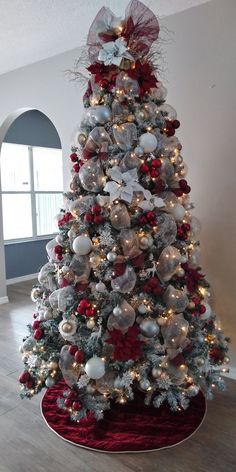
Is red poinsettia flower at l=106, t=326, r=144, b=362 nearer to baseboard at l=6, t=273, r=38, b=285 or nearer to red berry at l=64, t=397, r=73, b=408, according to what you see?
red berry at l=64, t=397, r=73, b=408

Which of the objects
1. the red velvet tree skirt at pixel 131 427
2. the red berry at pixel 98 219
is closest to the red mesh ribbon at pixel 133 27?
the red berry at pixel 98 219

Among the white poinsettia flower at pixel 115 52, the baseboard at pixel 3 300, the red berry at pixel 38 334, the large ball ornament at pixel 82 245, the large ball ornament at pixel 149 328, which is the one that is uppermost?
the white poinsettia flower at pixel 115 52

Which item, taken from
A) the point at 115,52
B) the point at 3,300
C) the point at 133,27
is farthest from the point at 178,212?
the point at 3,300

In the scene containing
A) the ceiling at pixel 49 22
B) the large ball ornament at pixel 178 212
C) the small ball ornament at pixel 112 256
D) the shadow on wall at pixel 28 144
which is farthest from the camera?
the shadow on wall at pixel 28 144

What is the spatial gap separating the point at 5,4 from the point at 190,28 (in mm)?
1255

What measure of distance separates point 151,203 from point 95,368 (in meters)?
0.87

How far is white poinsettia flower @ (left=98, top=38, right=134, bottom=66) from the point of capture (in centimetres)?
→ 181

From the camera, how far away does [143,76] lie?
1857 millimetres

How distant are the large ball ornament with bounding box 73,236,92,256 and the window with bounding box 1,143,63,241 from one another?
3662 mm

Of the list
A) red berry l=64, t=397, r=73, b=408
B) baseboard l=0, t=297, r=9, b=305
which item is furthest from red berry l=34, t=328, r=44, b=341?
baseboard l=0, t=297, r=9, b=305

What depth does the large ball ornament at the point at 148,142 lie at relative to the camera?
5.90ft

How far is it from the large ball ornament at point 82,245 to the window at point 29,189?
3662 mm

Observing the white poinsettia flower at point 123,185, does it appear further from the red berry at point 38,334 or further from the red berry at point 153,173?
the red berry at point 38,334

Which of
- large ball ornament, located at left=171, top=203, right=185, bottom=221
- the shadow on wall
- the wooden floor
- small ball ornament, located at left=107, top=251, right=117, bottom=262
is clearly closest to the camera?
the wooden floor
